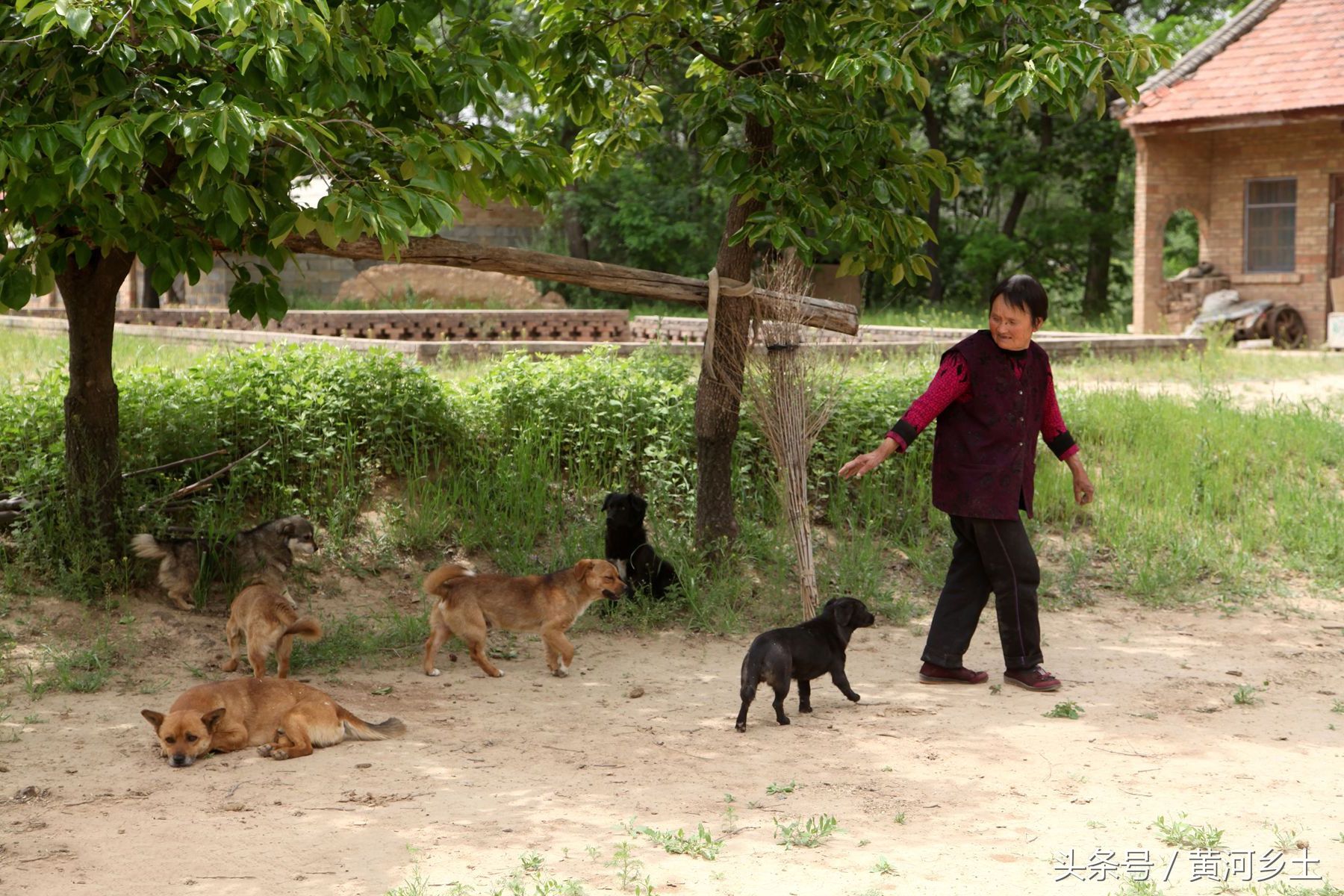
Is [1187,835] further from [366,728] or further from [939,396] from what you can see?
[366,728]

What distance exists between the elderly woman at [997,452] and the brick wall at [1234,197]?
15.8 metres

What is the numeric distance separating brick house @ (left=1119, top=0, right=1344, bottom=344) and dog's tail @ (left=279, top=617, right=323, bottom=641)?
53.8 ft

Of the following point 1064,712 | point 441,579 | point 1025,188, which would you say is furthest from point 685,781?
point 1025,188

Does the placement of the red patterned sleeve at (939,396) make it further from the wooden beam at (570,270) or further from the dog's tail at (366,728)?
the dog's tail at (366,728)

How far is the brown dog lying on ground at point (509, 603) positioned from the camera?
6629 mm

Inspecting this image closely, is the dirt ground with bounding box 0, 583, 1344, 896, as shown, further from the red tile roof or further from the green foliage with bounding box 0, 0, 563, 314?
the red tile roof

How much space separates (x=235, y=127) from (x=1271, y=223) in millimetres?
19911

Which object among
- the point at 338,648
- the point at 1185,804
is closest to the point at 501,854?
the point at 1185,804

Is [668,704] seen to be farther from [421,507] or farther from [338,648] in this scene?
[421,507]

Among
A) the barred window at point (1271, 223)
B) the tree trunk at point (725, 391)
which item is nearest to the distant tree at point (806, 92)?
the tree trunk at point (725, 391)

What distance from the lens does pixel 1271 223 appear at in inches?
825

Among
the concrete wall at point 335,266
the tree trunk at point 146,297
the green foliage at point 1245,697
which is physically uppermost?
the concrete wall at point 335,266

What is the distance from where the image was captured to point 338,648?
691 cm

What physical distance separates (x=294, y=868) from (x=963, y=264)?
84.4ft
